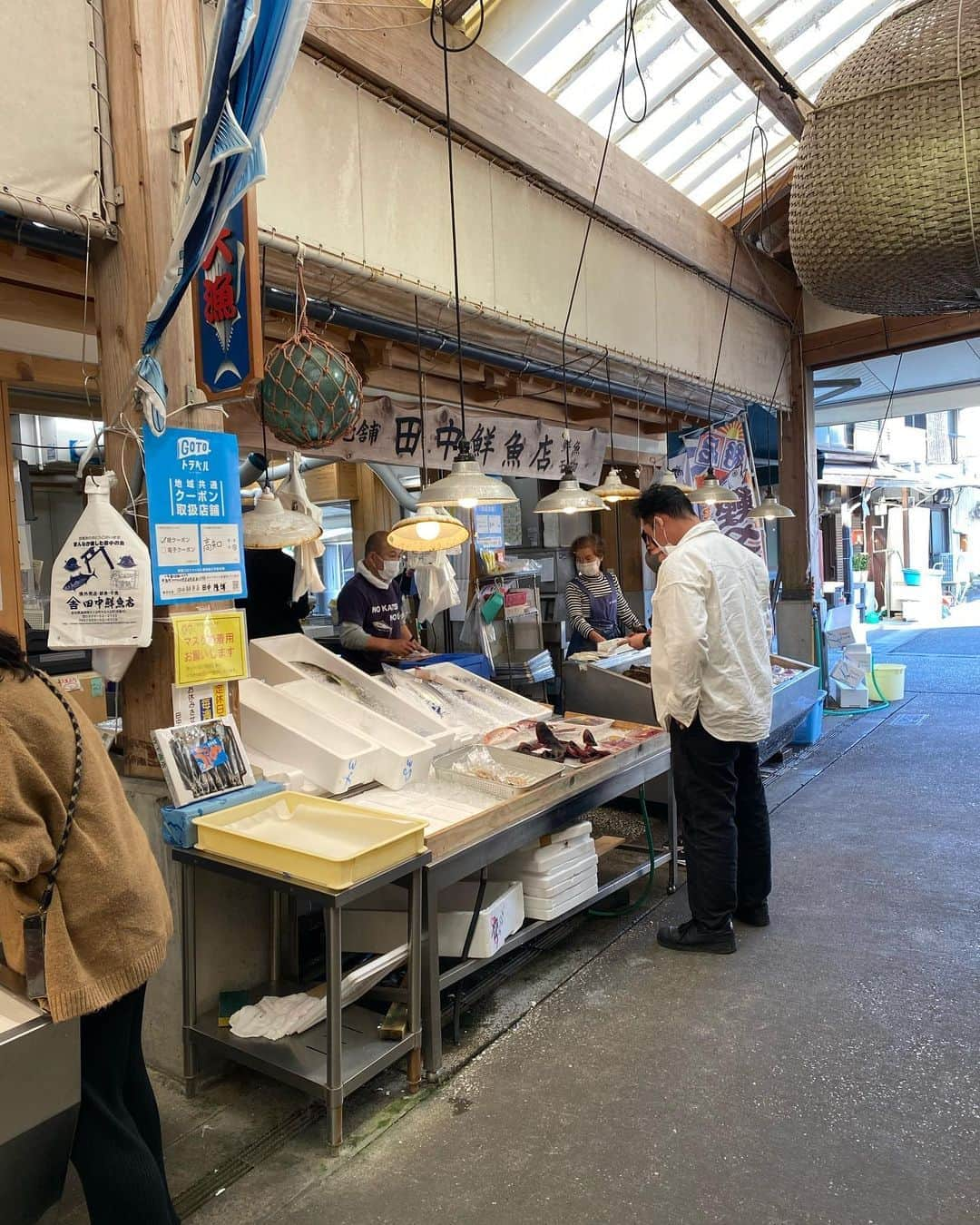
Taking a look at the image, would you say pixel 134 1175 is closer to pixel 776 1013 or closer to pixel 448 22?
pixel 776 1013

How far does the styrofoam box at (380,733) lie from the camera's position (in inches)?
158

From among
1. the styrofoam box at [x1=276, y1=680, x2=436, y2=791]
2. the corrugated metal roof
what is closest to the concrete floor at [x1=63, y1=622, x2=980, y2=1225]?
the styrofoam box at [x1=276, y1=680, x2=436, y2=791]

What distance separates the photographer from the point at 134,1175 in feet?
7.51

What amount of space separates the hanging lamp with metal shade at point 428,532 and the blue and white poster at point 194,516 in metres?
1.05

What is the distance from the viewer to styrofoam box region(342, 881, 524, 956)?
3668 millimetres

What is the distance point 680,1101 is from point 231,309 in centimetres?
345

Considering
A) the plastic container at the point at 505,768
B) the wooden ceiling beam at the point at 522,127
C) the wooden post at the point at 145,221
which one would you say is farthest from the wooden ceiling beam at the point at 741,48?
the plastic container at the point at 505,768

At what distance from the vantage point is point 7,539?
17.0 ft

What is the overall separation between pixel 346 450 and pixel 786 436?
6.54m

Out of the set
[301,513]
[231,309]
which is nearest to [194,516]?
[231,309]

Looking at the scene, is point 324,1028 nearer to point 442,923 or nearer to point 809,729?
point 442,923

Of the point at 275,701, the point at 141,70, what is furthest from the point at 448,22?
the point at 275,701

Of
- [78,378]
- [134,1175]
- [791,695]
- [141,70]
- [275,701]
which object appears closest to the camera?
[134,1175]

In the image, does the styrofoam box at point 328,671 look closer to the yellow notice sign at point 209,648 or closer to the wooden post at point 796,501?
the yellow notice sign at point 209,648
